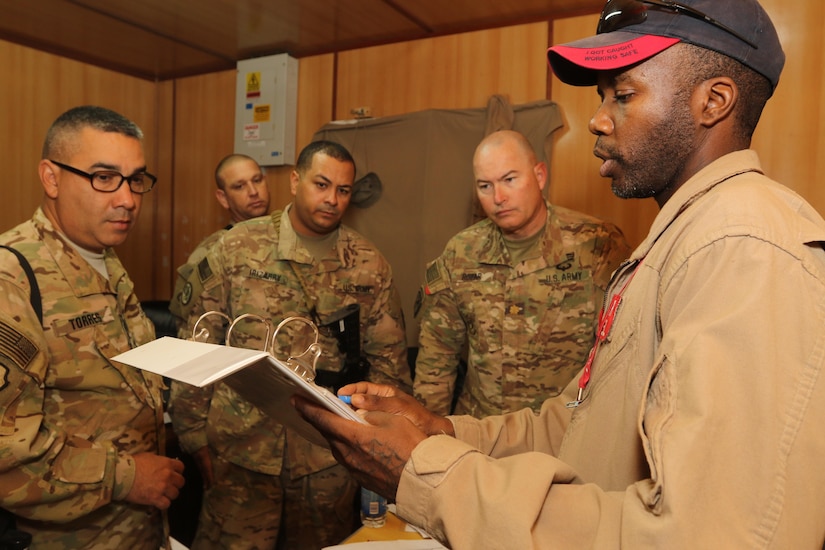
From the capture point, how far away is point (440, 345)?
8.45 ft

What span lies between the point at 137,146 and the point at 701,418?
1774mm

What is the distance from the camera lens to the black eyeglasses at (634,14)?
0.85 m

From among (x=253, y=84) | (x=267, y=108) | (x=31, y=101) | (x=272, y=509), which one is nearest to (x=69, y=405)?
(x=272, y=509)

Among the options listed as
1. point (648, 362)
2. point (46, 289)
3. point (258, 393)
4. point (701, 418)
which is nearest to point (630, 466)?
point (648, 362)

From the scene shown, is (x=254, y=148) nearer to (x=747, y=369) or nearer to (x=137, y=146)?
(x=137, y=146)

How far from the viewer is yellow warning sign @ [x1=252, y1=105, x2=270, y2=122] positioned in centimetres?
405

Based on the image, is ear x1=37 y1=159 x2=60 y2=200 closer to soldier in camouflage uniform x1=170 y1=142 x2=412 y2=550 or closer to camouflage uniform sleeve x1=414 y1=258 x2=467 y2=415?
soldier in camouflage uniform x1=170 y1=142 x2=412 y2=550

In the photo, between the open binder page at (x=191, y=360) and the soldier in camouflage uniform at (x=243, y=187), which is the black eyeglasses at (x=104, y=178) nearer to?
the open binder page at (x=191, y=360)

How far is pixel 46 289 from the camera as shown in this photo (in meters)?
1.50

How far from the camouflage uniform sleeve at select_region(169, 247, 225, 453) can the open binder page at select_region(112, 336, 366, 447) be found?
1.49m

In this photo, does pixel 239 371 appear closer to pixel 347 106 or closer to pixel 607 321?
pixel 607 321

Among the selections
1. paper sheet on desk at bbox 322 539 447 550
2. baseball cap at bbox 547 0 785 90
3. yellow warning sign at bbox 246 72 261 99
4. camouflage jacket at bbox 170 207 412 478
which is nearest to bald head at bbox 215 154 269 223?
yellow warning sign at bbox 246 72 261 99

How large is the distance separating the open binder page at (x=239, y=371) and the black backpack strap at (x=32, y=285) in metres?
0.63

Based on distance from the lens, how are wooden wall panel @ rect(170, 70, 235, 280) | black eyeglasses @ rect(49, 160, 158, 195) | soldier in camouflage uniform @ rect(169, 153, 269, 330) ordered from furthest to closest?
wooden wall panel @ rect(170, 70, 235, 280)
soldier in camouflage uniform @ rect(169, 153, 269, 330)
black eyeglasses @ rect(49, 160, 158, 195)
